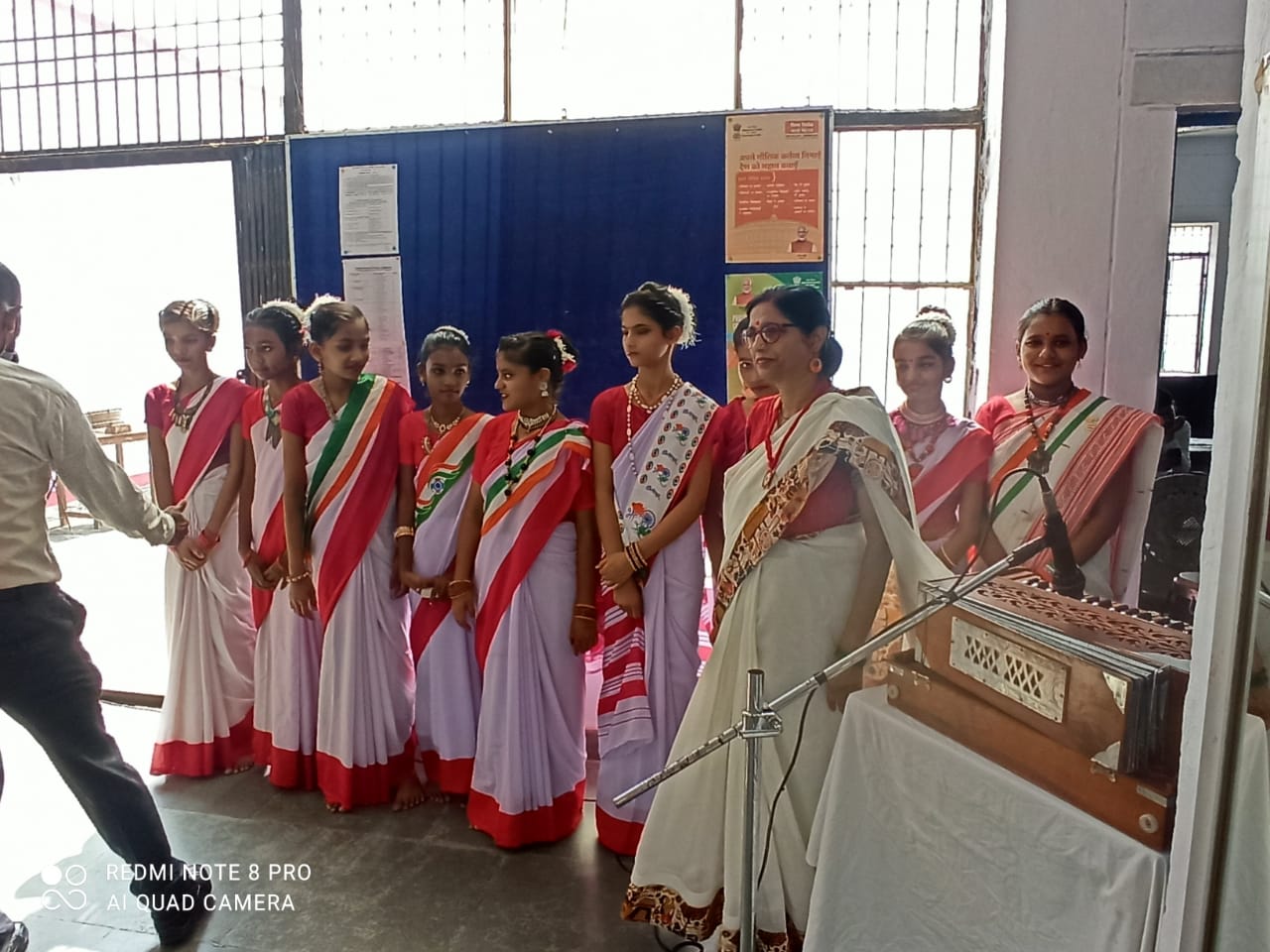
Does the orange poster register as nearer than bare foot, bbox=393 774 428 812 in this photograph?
No

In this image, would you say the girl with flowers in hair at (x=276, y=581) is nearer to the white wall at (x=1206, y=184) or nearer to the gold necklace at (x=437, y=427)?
the gold necklace at (x=437, y=427)

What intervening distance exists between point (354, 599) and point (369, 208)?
148 cm

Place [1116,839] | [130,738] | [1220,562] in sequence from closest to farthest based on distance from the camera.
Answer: [1220,562] → [1116,839] → [130,738]

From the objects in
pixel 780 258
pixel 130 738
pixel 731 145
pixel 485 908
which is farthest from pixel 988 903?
pixel 130 738

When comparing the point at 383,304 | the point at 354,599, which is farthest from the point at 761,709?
the point at 383,304

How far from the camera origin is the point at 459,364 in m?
2.67

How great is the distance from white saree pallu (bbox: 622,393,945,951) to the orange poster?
1234 millimetres

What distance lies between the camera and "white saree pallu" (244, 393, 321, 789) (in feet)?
8.99

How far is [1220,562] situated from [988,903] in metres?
0.68

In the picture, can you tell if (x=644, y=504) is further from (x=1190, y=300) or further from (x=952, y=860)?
(x=1190, y=300)

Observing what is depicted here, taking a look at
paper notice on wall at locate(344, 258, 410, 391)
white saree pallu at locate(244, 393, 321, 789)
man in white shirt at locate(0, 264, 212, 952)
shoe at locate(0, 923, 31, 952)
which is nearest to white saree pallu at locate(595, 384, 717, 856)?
white saree pallu at locate(244, 393, 321, 789)

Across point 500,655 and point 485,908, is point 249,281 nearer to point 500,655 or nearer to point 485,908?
point 500,655

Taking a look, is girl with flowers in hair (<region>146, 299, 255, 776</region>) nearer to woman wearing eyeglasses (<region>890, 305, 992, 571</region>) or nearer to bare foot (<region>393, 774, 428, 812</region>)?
bare foot (<region>393, 774, 428, 812</region>)

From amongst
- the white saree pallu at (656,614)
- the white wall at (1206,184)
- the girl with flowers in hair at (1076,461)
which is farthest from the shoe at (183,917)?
the white wall at (1206,184)
